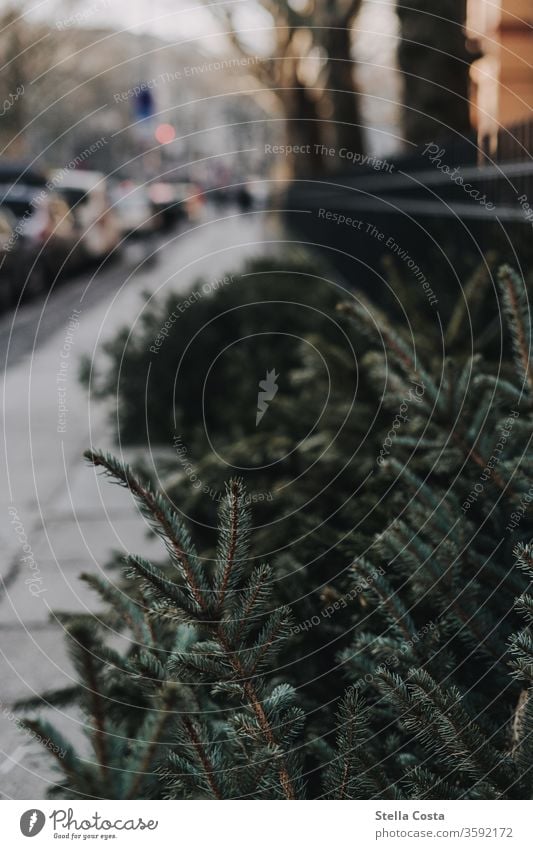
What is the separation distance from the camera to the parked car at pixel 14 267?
39.9ft

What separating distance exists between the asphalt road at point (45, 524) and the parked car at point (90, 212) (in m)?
9.53

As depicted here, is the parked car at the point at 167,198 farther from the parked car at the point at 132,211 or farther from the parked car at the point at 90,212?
the parked car at the point at 90,212

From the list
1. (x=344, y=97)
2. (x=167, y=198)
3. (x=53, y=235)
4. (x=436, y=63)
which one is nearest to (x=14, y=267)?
(x=53, y=235)

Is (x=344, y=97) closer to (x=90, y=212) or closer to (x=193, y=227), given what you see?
(x=193, y=227)

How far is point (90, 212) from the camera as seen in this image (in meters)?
21.1

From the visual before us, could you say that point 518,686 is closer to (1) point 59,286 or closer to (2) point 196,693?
(2) point 196,693

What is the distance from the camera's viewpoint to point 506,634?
68.0 inches

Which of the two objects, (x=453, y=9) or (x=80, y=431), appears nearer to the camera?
(x=80, y=431)

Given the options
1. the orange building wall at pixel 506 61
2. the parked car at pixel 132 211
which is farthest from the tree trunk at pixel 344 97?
the parked car at pixel 132 211

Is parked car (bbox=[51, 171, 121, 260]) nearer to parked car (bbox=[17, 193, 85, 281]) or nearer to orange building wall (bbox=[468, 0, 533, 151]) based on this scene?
parked car (bbox=[17, 193, 85, 281])

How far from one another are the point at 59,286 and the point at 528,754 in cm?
1564

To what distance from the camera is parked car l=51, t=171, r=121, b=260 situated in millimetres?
19391

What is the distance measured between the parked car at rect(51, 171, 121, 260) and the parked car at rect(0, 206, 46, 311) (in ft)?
13.7
